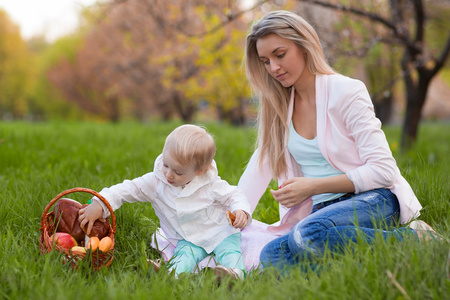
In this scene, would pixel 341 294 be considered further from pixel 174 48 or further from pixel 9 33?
pixel 9 33

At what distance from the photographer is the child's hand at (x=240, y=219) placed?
2.47m

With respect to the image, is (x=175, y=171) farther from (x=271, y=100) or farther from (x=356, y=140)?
(x=356, y=140)

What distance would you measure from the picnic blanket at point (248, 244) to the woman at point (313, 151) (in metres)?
0.11

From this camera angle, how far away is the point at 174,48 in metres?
12.8

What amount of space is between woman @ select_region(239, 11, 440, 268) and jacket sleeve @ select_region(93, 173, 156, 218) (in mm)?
696

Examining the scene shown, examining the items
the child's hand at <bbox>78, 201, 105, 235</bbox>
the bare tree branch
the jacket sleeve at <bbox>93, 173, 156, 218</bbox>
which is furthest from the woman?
the bare tree branch

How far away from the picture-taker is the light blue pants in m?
2.49

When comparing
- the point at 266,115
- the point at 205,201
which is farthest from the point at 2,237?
the point at 266,115

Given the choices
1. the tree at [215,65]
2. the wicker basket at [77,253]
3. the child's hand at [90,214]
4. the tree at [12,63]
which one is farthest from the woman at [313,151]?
the tree at [12,63]

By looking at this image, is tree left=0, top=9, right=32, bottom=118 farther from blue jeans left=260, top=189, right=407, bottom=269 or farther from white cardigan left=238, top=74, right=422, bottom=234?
blue jeans left=260, top=189, right=407, bottom=269

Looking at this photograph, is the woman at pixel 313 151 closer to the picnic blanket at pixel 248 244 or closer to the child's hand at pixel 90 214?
the picnic blanket at pixel 248 244

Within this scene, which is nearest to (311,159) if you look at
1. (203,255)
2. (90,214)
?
(203,255)

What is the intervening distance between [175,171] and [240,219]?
0.47m

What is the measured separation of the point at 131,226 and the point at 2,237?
77 centimetres
